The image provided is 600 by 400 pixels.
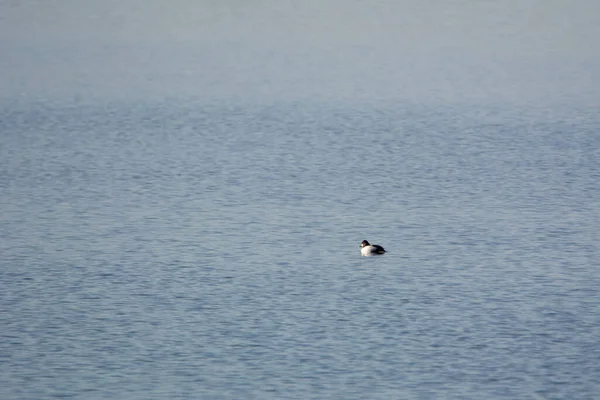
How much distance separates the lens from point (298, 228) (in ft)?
85.0

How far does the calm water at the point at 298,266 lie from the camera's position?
1745 cm

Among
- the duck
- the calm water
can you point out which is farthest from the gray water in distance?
the duck

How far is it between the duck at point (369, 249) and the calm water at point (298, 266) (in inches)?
8.4

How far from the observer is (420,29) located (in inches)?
2719

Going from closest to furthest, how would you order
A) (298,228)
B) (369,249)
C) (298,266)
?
(298,266) → (369,249) → (298,228)

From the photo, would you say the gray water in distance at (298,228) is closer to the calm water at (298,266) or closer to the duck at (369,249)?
the calm water at (298,266)

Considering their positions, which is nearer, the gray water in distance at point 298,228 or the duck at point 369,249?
the gray water in distance at point 298,228

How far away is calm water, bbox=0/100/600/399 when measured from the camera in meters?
17.5

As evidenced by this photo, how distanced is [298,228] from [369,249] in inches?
122

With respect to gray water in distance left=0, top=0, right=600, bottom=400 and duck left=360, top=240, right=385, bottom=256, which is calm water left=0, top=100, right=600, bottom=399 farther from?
duck left=360, top=240, right=385, bottom=256

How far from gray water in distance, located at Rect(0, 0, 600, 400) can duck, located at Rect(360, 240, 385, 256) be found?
0.21 m

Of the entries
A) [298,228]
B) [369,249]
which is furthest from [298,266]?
[298,228]

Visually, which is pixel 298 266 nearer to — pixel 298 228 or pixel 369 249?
pixel 369 249

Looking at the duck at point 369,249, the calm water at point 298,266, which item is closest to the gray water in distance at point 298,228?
the calm water at point 298,266
